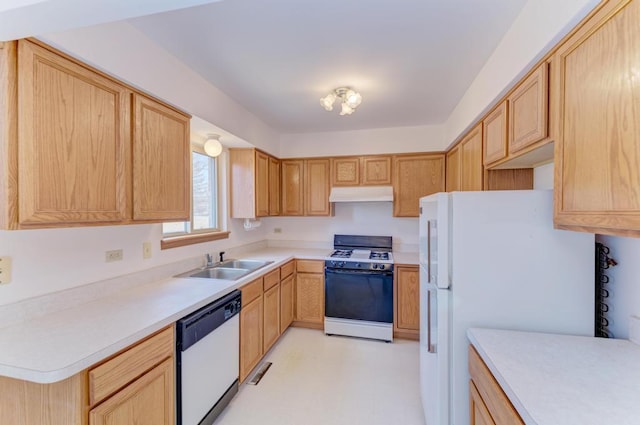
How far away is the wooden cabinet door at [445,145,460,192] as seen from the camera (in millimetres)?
2756

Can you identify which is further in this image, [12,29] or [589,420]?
[12,29]

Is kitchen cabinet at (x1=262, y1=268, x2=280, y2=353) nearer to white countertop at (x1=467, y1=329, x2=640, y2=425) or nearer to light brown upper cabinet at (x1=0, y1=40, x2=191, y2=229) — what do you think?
light brown upper cabinet at (x1=0, y1=40, x2=191, y2=229)

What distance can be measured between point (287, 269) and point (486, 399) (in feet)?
7.40

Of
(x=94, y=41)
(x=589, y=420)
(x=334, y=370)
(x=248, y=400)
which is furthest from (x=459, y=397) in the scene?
(x=94, y=41)

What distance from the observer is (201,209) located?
2805 mm

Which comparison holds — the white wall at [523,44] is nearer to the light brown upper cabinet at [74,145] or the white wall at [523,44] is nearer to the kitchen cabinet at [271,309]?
the light brown upper cabinet at [74,145]

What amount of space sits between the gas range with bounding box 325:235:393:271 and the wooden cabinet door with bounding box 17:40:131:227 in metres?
2.15

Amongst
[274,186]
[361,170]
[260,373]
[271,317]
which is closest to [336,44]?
[361,170]

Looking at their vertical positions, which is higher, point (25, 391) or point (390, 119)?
point (390, 119)

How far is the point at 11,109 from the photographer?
1.05 meters

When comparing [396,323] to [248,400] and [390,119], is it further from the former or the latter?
[390,119]

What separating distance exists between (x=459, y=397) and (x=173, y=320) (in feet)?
5.02

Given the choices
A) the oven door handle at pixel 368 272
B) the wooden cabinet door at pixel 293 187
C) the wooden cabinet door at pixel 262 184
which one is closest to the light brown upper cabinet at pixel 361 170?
the wooden cabinet door at pixel 293 187

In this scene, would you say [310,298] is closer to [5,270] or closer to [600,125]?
[5,270]
